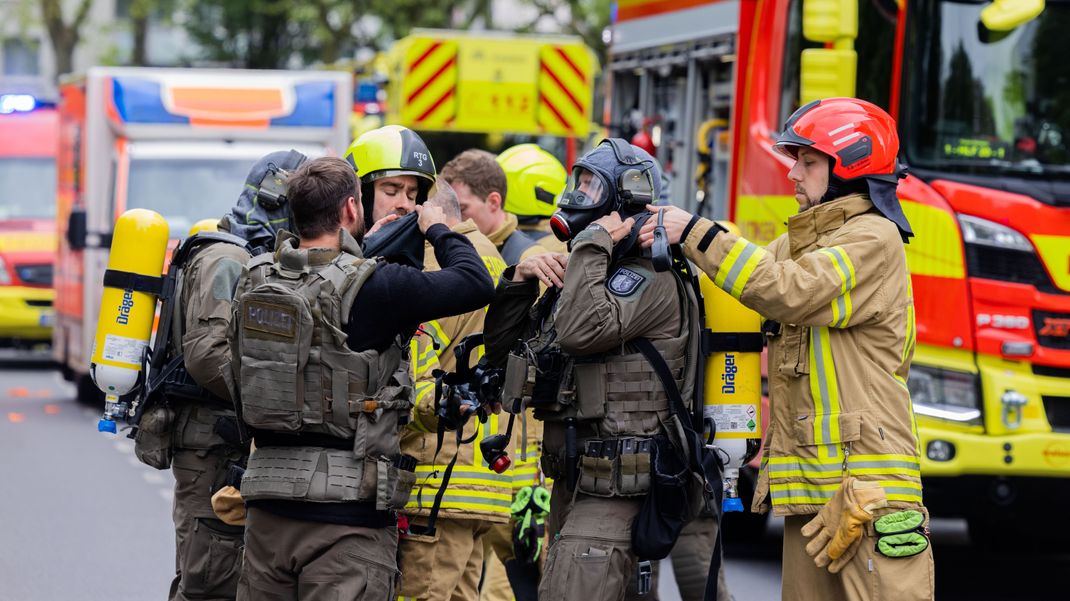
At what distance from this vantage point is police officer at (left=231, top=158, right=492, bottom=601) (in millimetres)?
4668

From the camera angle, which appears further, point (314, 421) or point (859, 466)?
point (859, 466)

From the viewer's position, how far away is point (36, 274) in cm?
1861

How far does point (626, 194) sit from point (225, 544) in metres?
1.81

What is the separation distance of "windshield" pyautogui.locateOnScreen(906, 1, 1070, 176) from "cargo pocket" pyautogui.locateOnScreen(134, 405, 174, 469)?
12.4 feet

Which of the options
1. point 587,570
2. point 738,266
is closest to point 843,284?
point 738,266

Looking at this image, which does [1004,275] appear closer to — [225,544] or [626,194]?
[626,194]

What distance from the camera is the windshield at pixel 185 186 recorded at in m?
13.6

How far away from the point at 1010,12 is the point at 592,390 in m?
3.68

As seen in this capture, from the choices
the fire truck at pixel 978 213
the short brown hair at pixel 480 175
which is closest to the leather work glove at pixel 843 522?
the short brown hair at pixel 480 175

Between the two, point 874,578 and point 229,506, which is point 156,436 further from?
point 874,578

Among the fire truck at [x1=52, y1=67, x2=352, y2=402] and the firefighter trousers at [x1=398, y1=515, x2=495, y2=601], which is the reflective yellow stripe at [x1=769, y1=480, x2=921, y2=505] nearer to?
the firefighter trousers at [x1=398, y1=515, x2=495, y2=601]

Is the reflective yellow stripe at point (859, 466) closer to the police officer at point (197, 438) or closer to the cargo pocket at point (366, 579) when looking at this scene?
the cargo pocket at point (366, 579)

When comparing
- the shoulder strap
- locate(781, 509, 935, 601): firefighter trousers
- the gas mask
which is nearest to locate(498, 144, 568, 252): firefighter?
the shoulder strap

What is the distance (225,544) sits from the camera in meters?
5.79
